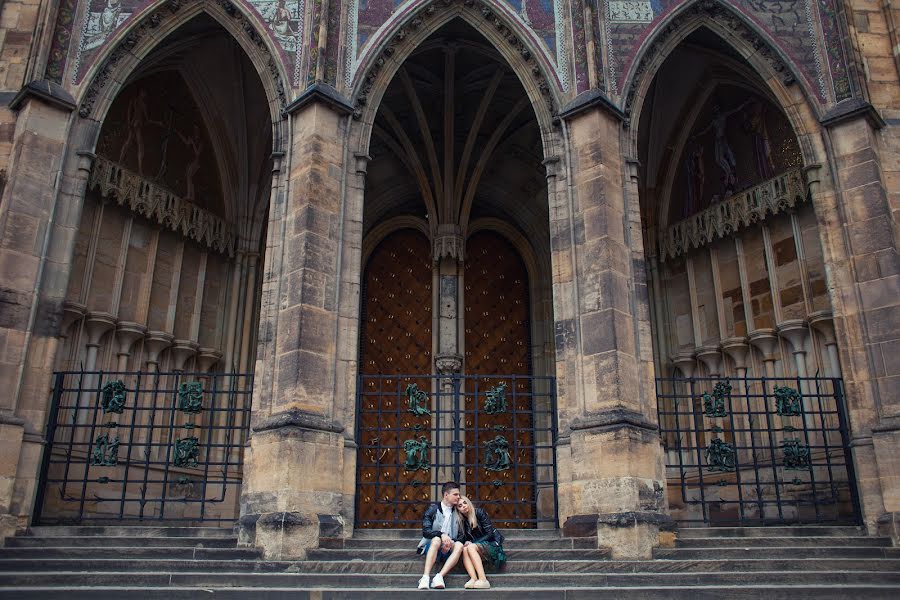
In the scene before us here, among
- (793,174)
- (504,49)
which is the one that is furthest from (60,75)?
(793,174)

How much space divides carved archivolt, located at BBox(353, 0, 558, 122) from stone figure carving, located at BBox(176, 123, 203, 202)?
3946mm

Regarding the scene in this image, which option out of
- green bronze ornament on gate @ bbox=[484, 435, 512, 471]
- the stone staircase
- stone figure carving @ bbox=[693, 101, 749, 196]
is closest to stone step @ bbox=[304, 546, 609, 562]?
the stone staircase

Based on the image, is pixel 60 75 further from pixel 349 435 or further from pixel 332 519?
pixel 332 519

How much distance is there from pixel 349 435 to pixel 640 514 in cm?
312

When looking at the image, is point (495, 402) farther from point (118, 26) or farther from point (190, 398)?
point (118, 26)

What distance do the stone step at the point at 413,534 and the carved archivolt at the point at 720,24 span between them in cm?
571

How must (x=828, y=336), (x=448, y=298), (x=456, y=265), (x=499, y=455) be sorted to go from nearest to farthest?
(x=499, y=455), (x=828, y=336), (x=448, y=298), (x=456, y=265)

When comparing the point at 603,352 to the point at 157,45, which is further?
the point at 157,45

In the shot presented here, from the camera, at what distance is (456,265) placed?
47.0 feet

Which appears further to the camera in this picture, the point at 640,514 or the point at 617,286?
the point at 617,286

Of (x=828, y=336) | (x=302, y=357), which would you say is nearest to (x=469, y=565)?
(x=302, y=357)

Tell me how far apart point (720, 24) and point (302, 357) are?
23.5 feet

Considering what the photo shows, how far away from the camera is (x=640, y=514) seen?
8023 millimetres

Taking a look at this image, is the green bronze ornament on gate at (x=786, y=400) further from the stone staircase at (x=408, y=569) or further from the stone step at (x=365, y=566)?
the stone step at (x=365, y=566)
